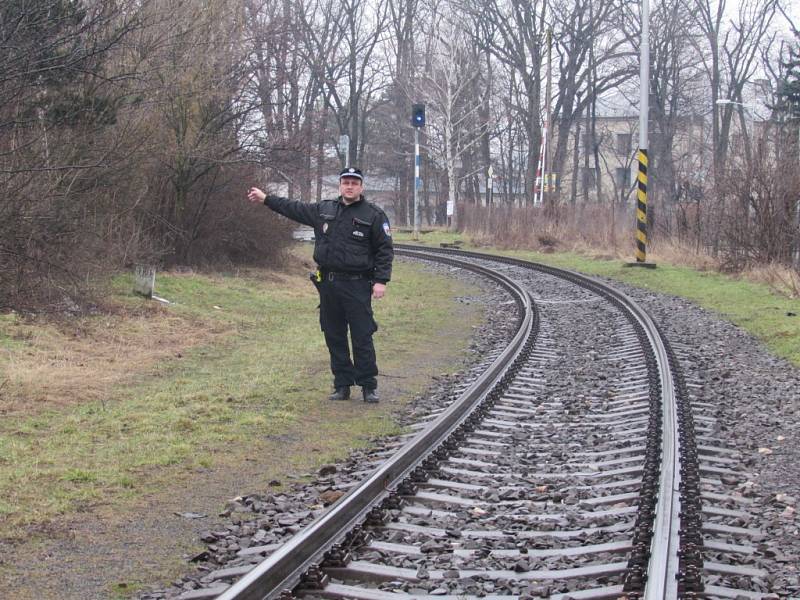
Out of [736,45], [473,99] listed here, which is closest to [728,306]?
[473,99]

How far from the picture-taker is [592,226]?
34.3 metres

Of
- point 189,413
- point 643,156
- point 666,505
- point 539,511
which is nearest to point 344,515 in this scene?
point 539,511

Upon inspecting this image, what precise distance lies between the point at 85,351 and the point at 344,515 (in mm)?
7105

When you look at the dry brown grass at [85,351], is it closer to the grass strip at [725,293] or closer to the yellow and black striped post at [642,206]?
the grass strip at [725,293]

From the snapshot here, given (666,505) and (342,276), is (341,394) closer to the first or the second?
(342,276)

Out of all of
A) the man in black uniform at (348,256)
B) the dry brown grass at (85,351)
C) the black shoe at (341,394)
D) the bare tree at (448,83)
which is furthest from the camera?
the bare tree at (448,83)

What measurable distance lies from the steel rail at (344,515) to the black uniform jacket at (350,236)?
135cm

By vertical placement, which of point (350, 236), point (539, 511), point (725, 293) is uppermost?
point (350, 236)

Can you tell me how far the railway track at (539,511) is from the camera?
4.62 metres

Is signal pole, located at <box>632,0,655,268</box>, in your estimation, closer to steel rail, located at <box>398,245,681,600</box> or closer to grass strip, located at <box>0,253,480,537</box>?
grass strip, located at <box>0,253,480,537</box>

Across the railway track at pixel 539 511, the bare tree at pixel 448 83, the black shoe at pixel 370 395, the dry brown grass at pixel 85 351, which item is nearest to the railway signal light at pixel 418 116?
the bare tree at pixel 448 83

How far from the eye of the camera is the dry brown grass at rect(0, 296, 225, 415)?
9398 mm

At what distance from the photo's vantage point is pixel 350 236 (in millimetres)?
8891

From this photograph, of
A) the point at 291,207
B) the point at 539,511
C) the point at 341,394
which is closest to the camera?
the point at 539,511
